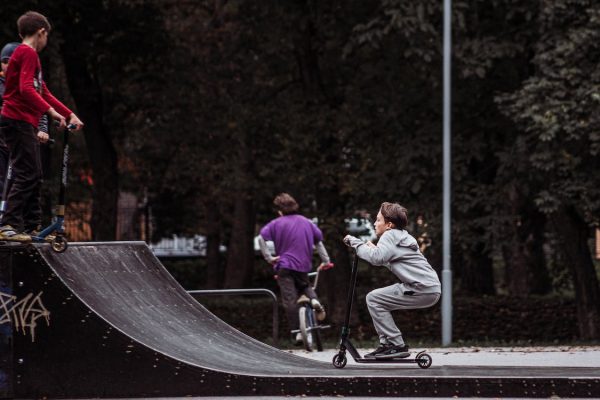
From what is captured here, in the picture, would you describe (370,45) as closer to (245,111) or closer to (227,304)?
(245,111)

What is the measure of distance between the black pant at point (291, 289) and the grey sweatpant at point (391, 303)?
4.48 m

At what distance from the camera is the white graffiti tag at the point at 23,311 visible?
9172mm

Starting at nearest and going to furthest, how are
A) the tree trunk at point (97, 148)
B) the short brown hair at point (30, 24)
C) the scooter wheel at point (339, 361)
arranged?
1. the short brown hair at point (30, 24)
2. the scooter wheel at point (339, 361)
3. the tree trunk at point (97, 148)

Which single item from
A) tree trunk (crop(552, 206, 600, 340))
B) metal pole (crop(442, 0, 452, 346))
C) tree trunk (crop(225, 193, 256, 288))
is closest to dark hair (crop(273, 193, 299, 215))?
metal pole (crop(442, 0, 452, 346))

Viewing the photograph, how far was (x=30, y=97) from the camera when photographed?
9492 mm

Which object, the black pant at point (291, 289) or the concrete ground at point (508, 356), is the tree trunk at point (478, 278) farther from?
the black pant at point (291, 289)

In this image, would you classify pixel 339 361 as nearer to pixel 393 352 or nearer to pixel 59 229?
pixel 393 352

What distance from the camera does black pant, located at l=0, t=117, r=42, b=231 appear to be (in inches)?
380

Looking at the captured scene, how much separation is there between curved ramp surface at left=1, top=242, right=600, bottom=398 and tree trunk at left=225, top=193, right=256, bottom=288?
2493cm

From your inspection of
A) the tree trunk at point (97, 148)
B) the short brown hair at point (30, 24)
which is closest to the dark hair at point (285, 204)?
the short brown hair at point (30, 24)

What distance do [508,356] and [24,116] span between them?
21.9ft

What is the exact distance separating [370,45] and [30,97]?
41.6 feet

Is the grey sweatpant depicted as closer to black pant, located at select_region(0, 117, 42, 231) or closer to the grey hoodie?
the grey hoodie

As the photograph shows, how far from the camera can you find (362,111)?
80.3 ft
